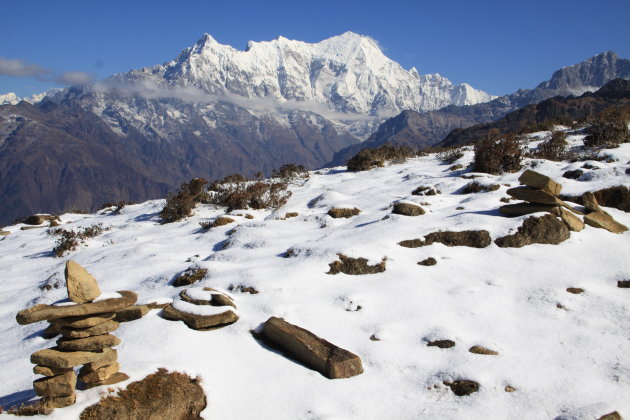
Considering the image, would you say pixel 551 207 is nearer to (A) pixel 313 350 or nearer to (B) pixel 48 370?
(A) pixel 313 350

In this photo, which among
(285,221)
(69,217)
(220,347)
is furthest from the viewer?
(69,217)

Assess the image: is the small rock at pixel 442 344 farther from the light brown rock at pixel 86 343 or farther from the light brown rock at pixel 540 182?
the light brown rock at pixel 540 182

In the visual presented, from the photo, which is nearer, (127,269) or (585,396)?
(585,396)

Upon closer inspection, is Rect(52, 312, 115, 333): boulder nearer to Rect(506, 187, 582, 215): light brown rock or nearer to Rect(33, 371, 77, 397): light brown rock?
Rect(33, 371, 77, 397): light brown rock

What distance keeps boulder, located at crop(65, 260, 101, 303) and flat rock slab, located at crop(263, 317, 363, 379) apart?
326 centimetres

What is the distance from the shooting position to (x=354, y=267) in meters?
10.9

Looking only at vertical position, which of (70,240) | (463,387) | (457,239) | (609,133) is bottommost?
(463,387)

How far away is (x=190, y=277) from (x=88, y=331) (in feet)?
15.1

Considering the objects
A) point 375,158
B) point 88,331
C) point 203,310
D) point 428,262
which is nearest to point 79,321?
point 88,331

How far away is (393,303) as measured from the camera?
9.37m

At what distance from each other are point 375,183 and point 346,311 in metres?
13.2

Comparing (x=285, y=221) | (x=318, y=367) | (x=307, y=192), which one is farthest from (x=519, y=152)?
(x=318, y=367)

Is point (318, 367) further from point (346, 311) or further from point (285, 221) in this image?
point (285, 221)

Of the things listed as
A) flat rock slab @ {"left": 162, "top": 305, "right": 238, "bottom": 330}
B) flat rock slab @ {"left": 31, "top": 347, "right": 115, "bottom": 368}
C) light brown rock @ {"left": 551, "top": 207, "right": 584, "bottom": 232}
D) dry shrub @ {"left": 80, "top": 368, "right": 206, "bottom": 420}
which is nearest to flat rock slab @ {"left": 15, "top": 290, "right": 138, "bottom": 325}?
flat rock slab @ {"left": 31, "top": 347, "right": 115, "bottom": 368}
